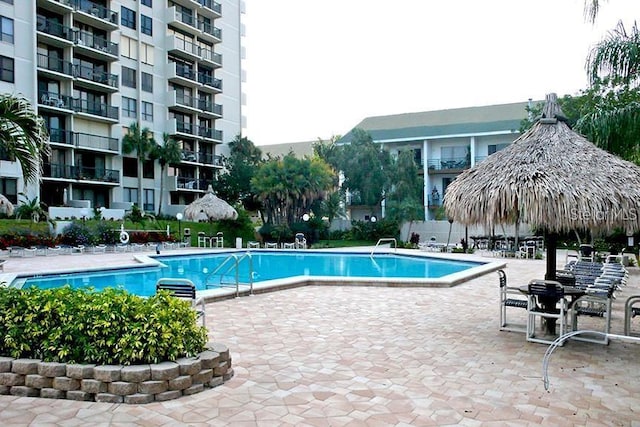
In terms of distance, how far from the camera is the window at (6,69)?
28.7 meters

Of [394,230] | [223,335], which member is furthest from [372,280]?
[394,230]

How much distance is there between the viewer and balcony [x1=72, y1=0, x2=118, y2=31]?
109ft

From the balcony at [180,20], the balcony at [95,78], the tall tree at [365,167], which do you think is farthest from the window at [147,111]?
the tall tree at [365,167]

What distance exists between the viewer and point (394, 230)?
32.6 m

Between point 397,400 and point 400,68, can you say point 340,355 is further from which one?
point 400,68

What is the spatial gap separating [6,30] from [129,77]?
9229 mm

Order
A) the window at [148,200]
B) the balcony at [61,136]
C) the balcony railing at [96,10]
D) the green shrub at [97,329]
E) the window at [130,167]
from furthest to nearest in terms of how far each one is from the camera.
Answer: the window at [148,200] < the window at [130,167] < the balcony railing at [96,10] < the balcony at [61,136] < the green shrub at [97,329]

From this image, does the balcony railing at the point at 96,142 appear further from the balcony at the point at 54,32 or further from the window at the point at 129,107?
the balcony at the point at 54,32

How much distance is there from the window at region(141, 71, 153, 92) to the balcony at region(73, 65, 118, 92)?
291cm

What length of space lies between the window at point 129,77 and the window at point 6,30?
8.42 meters

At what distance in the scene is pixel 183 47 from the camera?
40.9m

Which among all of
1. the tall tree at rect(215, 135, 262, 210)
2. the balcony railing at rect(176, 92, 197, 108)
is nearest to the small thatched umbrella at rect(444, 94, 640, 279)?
the tall tree at rect(215, 135, 262, 210)

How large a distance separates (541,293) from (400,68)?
1814 cm

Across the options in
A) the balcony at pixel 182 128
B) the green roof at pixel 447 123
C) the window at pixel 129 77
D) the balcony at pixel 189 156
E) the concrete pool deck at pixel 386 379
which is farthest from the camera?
the balcony at pixel 189 156
